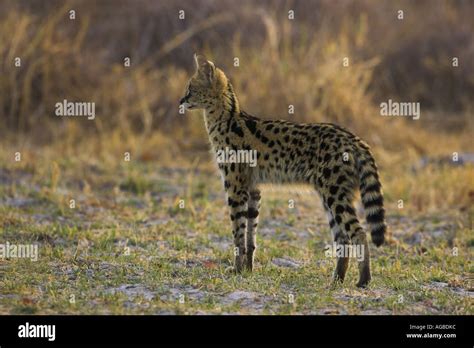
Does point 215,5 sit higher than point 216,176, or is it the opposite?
point 215,5

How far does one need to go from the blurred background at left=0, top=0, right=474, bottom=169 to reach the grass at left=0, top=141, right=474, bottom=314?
1.97 m

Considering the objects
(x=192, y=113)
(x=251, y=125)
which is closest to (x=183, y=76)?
(x=192, y=113)

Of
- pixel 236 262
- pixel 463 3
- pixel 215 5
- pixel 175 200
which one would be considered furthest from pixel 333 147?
pixel 463 3

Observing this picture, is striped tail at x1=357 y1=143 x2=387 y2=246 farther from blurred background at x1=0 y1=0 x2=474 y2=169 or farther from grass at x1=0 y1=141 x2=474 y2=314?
blurred background at x1=0 y1=0 x2=474 y2=169

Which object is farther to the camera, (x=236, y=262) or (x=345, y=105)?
(x=345, y=105)

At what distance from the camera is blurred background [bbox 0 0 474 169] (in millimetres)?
14789

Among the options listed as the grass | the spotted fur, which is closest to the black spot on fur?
the spotted fur

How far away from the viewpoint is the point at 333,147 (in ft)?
24.3

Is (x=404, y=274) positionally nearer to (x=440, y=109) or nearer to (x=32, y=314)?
(x=32, y=314)

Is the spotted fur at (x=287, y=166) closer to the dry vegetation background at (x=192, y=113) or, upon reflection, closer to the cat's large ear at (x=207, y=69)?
the cat's large ear at (x=207, y=69)

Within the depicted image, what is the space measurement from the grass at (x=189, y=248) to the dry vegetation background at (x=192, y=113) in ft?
0.14

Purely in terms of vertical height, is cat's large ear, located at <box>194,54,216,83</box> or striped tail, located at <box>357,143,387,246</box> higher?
cat's large ear, located at <box>194,54,216,83</box>

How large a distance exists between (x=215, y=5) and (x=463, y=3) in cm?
663

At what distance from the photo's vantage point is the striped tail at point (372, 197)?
23.4 ft
